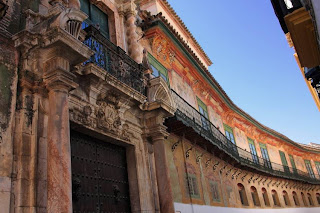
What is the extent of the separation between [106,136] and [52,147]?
6.35 feet

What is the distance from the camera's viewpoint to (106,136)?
6.33m

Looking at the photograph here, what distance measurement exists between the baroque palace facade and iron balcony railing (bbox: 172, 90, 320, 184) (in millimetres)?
200

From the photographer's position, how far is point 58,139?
14.7ft

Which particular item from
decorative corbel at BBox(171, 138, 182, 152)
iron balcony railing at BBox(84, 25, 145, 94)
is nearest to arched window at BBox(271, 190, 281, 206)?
decorative corbel at BBox(171, 138, 182, 152)

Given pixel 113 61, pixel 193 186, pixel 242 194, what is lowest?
pixel 193 186

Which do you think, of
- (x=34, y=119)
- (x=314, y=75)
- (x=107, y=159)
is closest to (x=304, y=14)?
(x=314, y=75)

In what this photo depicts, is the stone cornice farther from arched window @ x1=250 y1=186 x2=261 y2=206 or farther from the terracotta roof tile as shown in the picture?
arched window @ x1=250 y1=186 x2=261 y2=206

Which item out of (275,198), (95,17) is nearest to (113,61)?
(95,17)

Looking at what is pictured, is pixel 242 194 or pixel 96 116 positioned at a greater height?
pixel 96 116

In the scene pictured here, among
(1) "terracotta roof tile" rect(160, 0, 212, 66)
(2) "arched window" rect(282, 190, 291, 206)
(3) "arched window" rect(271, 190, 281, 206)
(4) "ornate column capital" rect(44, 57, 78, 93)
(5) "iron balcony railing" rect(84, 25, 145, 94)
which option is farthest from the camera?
(2) "arched window" rect(282, 190, 291, 206)

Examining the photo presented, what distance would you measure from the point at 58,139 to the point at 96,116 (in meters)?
1.68

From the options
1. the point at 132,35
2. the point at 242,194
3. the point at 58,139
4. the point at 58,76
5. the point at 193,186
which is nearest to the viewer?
the point at 58,139

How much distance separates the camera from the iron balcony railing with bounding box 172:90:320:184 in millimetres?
10413

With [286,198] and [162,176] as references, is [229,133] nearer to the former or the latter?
[286,198]
